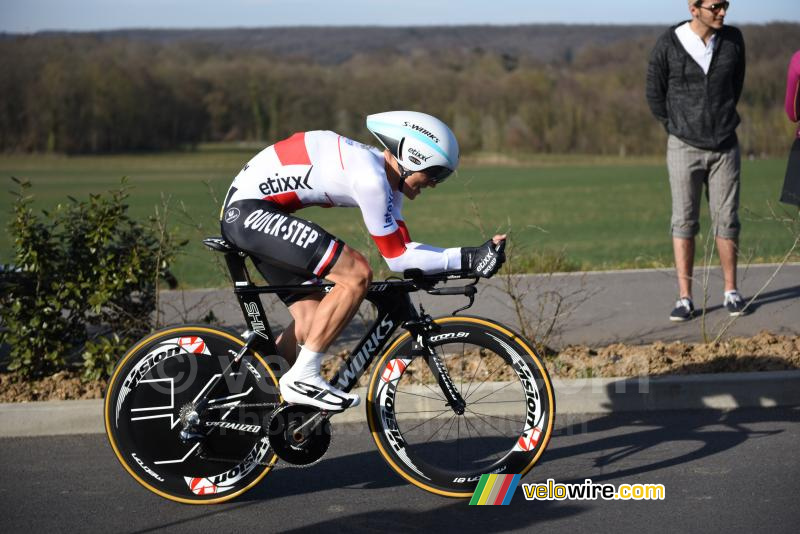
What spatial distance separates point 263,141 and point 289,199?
71461 mm

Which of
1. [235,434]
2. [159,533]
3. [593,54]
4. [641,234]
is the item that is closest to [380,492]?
[235,434]

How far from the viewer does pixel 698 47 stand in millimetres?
8102

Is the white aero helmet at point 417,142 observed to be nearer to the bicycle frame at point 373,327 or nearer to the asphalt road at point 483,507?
the bicycle frame at point 373,327

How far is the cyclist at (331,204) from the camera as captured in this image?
4680mm

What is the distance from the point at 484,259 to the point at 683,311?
3.86m

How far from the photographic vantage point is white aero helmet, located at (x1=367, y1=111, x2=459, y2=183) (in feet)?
15.4

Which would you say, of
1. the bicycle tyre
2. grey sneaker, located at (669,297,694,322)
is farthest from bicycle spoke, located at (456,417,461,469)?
grey sneaker, located at (669,297,694,322)

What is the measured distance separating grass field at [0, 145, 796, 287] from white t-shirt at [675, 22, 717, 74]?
112 cm

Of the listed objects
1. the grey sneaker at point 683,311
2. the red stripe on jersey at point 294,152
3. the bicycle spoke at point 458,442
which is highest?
the red stripe on jersey at point 294,152

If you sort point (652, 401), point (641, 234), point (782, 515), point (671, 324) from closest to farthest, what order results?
1. point (782, 515)
2. point (652, 401)
3. point (671, 324)
4. point (641, 234)

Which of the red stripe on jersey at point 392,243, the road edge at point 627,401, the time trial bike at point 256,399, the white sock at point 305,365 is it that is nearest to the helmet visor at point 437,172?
the red stripe on jersey at point 392,243

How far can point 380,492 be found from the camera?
5.12 metres

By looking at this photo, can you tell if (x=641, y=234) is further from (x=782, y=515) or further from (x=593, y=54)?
(x=593, y=54)

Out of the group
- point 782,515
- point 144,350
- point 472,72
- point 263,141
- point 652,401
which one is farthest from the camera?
point 472,72
